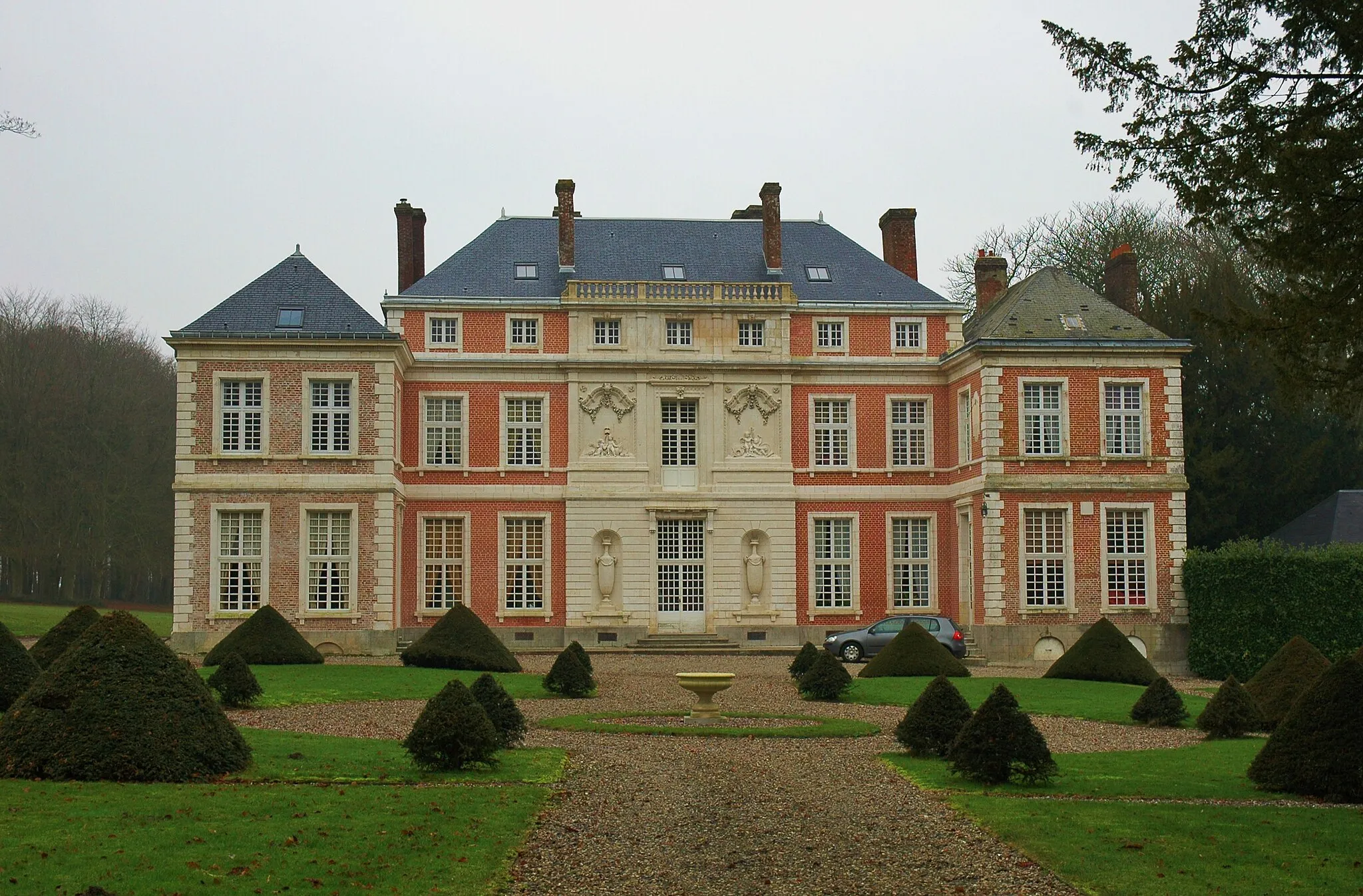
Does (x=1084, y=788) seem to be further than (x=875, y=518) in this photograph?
No

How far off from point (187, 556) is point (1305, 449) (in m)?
28.3

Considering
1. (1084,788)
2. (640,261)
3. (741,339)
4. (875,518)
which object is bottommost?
(1084,788)

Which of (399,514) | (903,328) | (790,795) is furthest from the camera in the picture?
(903,328)

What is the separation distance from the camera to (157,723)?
1274 centimetres

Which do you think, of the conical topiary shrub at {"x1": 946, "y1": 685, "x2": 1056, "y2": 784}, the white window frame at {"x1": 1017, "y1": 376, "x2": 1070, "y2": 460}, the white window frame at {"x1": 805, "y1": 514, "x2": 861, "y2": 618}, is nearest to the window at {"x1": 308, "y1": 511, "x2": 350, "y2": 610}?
the white window frame at {"x1": 805, "y1": 514, "x2": 861, "y2": 618}

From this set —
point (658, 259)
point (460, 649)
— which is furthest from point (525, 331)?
point (460, 649)

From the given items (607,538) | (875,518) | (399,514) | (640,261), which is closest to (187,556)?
(399,514)

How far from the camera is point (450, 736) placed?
44.9 ft

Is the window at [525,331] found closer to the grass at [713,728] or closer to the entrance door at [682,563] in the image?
the entrance door at [682,563]

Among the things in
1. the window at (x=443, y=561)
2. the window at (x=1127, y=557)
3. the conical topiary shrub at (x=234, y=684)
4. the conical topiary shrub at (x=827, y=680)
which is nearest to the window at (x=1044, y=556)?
the window at (x=1127, y=557)

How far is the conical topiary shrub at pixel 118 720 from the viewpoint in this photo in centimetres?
1241

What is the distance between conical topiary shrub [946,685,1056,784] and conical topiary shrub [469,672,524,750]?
16.2 ft

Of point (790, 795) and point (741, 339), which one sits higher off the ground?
point (741, 339)

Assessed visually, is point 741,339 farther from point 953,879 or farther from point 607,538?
point 953,879
